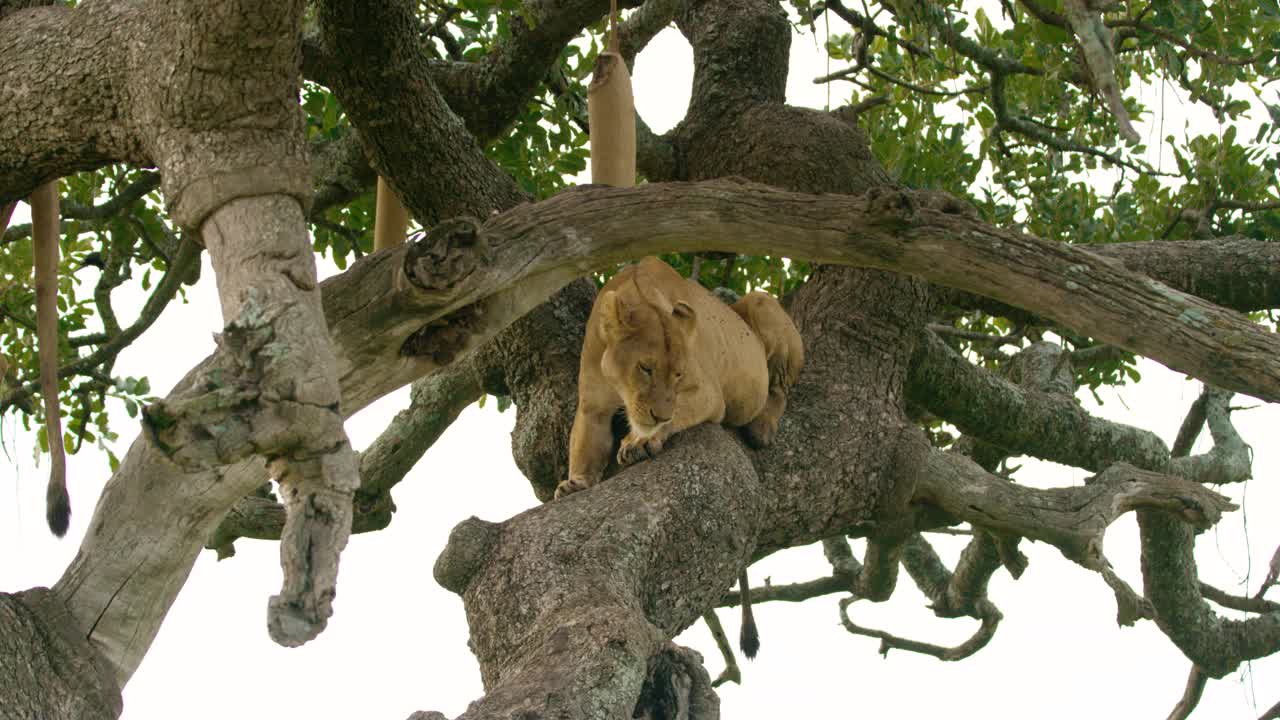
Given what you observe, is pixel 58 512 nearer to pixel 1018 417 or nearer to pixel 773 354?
pixel 773 354

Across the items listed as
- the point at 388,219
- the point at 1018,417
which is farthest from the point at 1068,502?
the point at 388,219

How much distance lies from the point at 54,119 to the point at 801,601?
503cm

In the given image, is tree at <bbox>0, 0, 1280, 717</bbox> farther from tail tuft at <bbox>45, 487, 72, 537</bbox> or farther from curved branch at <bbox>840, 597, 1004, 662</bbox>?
tail tuft at <bbox>45, 487, 72, 537</bbox>

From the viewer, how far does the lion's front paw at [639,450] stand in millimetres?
5586

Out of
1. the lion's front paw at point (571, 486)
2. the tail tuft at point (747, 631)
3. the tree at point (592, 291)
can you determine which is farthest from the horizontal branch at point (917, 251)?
the tail tuft at point (747, 631)

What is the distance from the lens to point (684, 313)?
19.7ft

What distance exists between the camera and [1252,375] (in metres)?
4.75

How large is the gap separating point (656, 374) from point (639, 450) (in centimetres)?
34

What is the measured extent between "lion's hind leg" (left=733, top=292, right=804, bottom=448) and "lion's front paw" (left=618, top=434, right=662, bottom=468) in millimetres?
618

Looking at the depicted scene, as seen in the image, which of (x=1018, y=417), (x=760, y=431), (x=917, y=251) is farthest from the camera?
(x=1018, y=417)

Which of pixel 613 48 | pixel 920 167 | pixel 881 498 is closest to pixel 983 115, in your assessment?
pixel 920 167

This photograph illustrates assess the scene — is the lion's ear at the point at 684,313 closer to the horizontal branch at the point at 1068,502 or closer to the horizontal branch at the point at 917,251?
the horizontal branch at the point at 917,251

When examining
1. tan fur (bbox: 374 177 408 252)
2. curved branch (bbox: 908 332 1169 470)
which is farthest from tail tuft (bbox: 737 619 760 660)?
tan fur (bbox: 374 177 408 252)

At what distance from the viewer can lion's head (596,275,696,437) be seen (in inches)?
225
